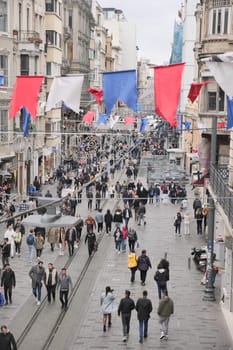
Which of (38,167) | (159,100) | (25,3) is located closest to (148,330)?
(159,100)

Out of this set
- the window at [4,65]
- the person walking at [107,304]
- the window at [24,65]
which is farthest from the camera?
the window at [24,65]

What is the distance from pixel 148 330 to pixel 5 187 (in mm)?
22940

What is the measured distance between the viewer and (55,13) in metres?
56.0

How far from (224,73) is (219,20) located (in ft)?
77.7

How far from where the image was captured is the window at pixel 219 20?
1328 inches

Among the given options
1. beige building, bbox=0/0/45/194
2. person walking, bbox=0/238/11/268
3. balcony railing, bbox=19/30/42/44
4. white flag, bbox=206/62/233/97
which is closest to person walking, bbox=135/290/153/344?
white flag, bbox=206/62/233/97

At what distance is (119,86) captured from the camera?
15.9 metres

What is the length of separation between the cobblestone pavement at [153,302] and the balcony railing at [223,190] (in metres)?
3.12

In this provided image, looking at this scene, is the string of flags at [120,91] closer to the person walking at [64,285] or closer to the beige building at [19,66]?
the person walking at [64,285]

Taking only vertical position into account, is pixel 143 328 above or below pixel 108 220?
below

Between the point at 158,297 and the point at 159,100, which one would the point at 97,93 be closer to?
the point at 159,100

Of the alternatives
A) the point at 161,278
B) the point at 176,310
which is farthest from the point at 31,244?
the point at 176,310

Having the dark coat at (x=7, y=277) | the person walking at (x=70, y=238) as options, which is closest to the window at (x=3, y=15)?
the person walking at (x=70, y=238)

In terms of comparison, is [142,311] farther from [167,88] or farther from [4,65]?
[4,65]
